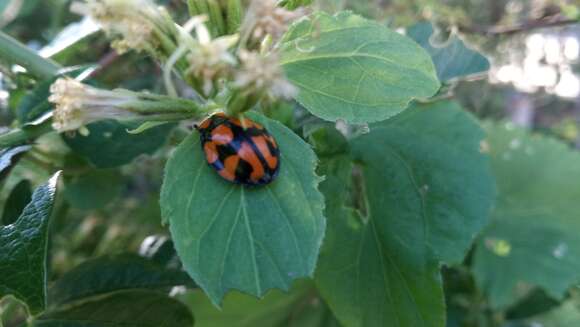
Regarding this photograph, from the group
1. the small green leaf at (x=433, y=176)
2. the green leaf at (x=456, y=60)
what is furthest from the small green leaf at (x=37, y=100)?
the green leaf at (x=456, y=60)

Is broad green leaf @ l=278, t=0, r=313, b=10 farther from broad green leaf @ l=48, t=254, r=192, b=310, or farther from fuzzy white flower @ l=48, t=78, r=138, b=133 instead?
broad green leaf @ l=48, t=254, r=192, b=310

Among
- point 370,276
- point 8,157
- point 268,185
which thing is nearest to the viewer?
point 268,185

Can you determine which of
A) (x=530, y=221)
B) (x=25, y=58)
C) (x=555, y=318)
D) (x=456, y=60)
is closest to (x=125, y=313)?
(x=25, y=58)

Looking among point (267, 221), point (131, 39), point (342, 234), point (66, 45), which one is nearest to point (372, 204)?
point (342, 234)

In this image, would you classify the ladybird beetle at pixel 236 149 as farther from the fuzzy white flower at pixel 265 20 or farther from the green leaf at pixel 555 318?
the green leaf at pixel 555 318

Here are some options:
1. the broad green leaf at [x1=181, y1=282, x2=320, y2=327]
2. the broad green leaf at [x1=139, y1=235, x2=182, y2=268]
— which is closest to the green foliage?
the broad green leaf at [x1=181, y1=282, x2=320, y2=327]

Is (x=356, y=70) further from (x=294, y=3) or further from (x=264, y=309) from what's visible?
(x=264, y=309)

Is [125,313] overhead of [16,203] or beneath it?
beneath
